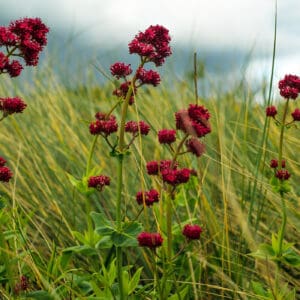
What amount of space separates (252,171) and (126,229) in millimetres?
1504

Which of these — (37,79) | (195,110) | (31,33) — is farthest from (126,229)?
(37,79)

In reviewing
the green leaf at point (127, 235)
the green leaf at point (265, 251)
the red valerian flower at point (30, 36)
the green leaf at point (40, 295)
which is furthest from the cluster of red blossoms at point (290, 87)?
the green leaf at point (40, 295)

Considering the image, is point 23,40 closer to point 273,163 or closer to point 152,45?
point 152,45

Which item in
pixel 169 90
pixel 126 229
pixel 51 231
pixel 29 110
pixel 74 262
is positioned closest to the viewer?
pixel 126 229


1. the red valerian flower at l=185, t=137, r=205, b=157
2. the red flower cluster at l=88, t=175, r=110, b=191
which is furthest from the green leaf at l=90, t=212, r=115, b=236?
the red valerian flower at l=185, t=137, r=205, b=157

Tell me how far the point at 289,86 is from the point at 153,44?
26.0 inches

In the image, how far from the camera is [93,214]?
1924 mm

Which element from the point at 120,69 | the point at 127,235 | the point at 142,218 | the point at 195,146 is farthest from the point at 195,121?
the point at 142,218

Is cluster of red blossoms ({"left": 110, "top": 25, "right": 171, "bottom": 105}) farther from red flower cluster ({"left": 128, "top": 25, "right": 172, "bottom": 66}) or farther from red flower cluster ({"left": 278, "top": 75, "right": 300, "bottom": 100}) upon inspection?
red flower cluster ({"left": 278, "top": 75, "right": 300, "bottom": 100})

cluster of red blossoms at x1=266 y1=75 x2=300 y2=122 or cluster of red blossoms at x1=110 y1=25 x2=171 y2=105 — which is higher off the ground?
cluster of red blossoms at x1=110 y1=25 x2=171 y2=105

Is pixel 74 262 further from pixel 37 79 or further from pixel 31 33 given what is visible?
pixel 37 79

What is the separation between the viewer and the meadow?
1972 mm

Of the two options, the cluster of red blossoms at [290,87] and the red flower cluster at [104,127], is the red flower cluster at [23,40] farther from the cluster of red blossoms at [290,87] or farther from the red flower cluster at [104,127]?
the cluster of red blossoms at [290,87]

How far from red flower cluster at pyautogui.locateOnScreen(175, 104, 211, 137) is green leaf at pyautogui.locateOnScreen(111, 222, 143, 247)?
0.47 metres
